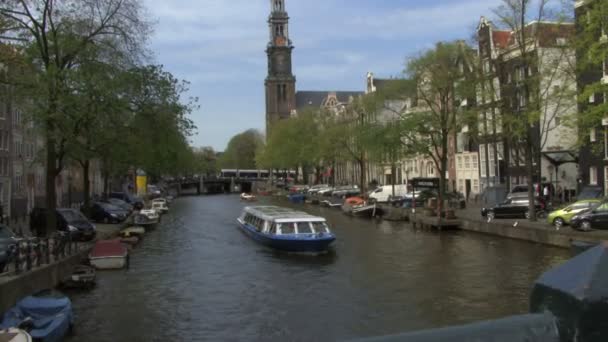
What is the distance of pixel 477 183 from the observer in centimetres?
7731

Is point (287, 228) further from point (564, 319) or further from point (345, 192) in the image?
point (345, 192)

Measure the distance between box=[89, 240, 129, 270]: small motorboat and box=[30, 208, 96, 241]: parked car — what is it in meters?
5.84

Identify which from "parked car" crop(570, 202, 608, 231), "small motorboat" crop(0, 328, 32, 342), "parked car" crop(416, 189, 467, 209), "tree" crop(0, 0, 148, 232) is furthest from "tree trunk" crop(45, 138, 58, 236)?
"parked car" crop(416, 189, 467, 209)

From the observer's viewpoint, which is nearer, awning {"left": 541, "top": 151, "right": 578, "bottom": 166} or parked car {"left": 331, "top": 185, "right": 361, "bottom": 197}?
awning {"left": 541, "top": 151, "right": 578, "bottom": 166}

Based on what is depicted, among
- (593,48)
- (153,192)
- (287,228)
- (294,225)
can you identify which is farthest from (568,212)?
(153,192)

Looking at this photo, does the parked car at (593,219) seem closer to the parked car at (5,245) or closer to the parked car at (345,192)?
the parked car at (5,245)

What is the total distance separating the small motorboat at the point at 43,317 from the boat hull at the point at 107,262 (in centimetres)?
1296

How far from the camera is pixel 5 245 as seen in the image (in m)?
Result: 25.4

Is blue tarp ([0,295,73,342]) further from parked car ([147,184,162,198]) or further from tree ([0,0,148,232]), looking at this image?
parked car ([147,184,162,198])

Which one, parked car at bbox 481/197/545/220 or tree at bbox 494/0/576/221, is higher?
tree at bbox 494/0/576/221

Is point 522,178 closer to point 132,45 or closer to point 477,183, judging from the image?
point 477,183

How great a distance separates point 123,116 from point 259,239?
1353cm

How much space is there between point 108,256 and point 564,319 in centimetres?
3189

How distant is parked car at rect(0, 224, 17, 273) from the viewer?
2413 cm
